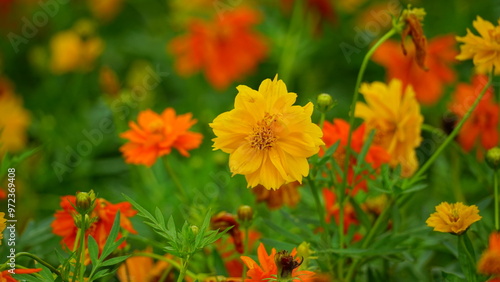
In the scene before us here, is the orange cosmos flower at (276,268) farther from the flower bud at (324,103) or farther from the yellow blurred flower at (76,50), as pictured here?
the yellow blurred flower at (76,50)

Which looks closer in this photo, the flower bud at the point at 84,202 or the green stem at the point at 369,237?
the flower bud at the point at 84,202

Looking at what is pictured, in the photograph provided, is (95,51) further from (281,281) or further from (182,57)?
(281,281)

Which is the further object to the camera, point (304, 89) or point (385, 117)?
point (304, 89)

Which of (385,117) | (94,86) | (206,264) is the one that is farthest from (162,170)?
(94,86)

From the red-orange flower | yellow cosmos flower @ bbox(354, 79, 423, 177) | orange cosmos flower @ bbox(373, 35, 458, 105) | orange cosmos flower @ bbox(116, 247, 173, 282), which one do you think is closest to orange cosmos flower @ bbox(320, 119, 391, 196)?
yellow cosmos flower @ bbox(354, 79, 423, 177)

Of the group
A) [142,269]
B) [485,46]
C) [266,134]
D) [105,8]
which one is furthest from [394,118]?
[105,8]

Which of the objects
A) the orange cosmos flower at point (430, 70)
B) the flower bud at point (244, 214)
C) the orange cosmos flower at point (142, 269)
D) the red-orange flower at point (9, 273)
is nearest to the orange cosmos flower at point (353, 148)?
the flower bud at point (244, 214)

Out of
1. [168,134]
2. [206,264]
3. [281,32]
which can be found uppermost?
[281,32]
